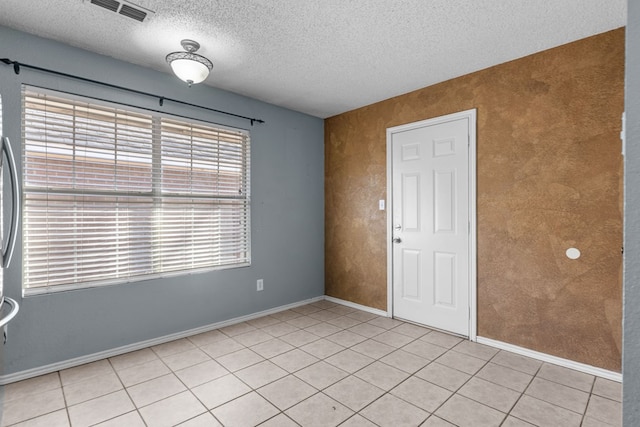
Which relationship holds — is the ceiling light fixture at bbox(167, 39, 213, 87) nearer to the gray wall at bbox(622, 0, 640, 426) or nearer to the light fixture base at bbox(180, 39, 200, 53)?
the light fixture base at bbox(180, 39, 200, 53)

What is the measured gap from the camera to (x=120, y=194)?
274cm

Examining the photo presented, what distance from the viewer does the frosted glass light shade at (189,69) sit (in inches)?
96.7

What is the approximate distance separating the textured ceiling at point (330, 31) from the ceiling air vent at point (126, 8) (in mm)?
51

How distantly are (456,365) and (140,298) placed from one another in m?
2.74

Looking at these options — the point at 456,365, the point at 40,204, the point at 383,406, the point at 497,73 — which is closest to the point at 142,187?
the point at 40,204

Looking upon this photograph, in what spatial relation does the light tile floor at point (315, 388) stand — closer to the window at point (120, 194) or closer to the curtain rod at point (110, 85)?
the window at point (120, 194)

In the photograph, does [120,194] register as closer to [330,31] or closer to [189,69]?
[189,69]

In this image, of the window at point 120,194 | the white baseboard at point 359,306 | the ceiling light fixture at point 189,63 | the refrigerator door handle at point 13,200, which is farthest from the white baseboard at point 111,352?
the ceiling light fixture at point 189,63

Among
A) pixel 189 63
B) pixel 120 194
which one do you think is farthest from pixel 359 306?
pixel 189 63

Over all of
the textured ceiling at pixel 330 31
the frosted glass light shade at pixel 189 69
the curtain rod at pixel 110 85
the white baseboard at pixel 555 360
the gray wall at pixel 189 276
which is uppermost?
the textured ceiling at pixel 330 31

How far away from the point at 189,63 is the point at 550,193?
3019mm

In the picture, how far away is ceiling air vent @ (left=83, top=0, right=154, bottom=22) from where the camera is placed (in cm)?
200

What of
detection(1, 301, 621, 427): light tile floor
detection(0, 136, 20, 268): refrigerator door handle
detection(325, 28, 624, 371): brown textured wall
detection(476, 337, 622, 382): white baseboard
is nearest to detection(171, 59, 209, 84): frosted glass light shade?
detection(0, 136, 20, 268): refrigerator door handle

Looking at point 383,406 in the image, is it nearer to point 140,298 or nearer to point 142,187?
point 140,298
